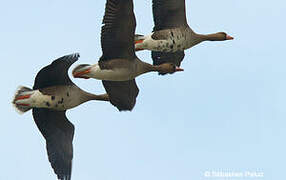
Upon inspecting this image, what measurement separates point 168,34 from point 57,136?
13.6 ft

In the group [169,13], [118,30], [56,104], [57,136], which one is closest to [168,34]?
[169,13]

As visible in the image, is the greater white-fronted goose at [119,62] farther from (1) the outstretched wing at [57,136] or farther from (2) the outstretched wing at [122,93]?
(1) the outstretched wing at [57,136]

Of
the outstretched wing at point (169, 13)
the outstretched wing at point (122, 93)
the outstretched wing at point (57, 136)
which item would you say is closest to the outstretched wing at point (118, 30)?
the outstretched wing at point (122, 93)

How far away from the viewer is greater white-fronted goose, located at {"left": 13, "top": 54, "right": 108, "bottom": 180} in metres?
26.4

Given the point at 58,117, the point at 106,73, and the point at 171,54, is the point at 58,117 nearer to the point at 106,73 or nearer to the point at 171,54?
the point at 106,73

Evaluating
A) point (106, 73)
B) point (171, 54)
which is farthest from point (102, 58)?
point (171, 54)

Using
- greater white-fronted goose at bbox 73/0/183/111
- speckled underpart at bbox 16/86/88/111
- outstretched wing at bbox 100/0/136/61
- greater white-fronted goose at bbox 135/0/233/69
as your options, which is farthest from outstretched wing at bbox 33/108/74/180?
greater white-fronted goose at bbox 135/0/233/69

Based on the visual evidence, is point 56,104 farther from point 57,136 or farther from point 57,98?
point 57,136

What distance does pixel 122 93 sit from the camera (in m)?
27.4

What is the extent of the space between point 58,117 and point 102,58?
7.10ft

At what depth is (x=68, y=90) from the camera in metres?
26.7

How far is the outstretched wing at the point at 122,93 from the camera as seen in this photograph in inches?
1075

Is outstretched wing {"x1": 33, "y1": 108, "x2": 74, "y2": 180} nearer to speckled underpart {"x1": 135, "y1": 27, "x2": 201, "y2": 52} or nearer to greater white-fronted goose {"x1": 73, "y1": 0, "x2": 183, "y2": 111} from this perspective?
greater white-fronted goose {"x1": 73, "y1": 0, "x2": 183, "y2": 111}

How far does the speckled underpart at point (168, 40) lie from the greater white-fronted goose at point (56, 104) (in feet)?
6.43
